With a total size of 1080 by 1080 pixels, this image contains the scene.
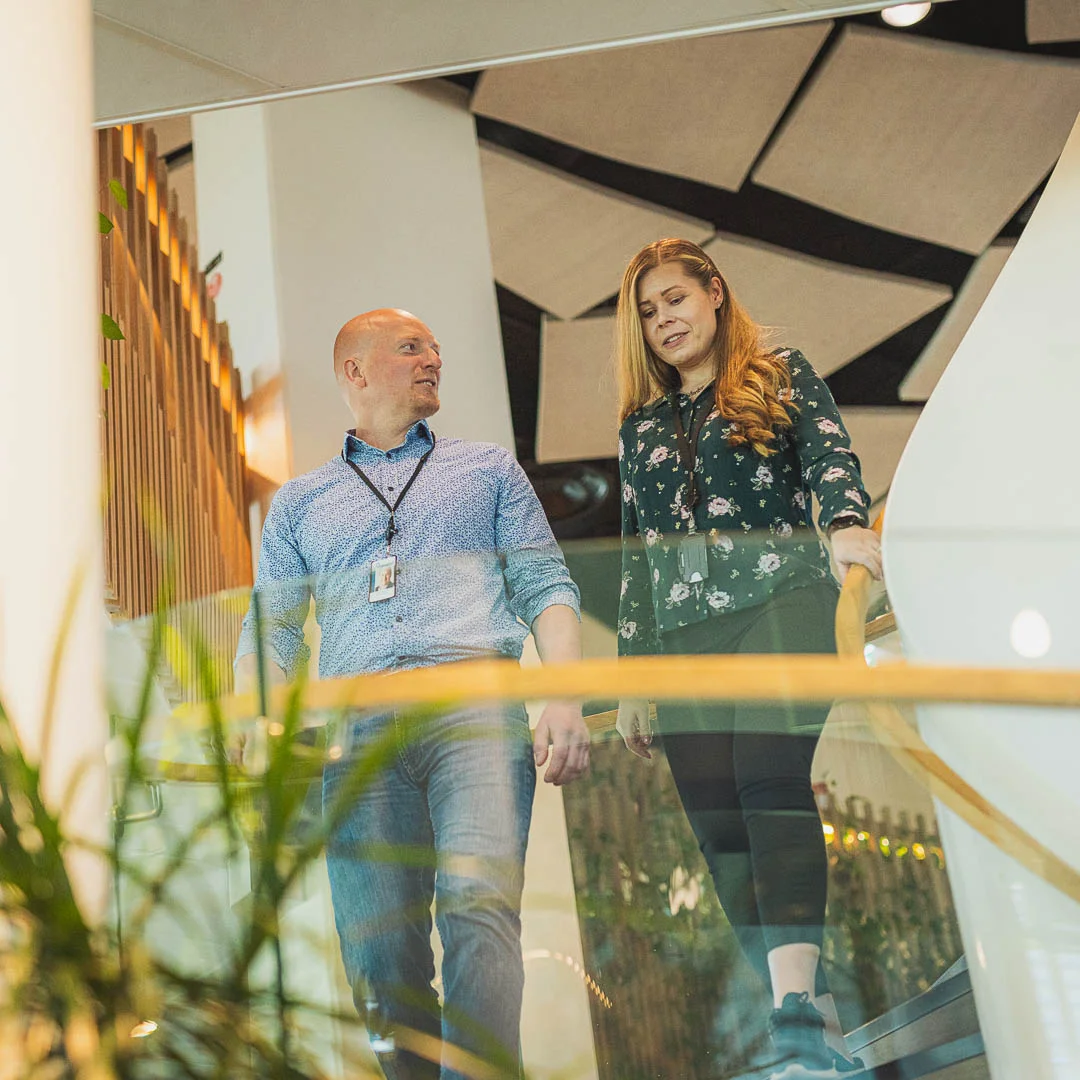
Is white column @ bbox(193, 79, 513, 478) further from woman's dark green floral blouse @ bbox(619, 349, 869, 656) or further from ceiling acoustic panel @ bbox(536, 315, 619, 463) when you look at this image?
woman's dark green floral blouse @ bbox(619, 349, 869, 656)

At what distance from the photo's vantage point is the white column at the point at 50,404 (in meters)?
1.33

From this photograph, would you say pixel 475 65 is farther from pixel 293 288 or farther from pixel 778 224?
pixel 778 224

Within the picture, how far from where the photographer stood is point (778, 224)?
6918mm

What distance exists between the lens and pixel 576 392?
24.5 feet

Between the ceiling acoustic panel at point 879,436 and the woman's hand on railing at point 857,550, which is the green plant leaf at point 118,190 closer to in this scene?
the woman's hand on railing at point 857,550

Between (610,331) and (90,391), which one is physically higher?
(610,331)

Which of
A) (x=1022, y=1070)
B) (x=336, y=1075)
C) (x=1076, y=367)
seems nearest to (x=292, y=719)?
(x=336, y=1075)

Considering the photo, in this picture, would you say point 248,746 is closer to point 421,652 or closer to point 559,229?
point 421,652

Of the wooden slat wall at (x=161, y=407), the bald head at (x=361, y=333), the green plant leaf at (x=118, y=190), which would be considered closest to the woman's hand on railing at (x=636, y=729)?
the bald head at (x=361, y=333)

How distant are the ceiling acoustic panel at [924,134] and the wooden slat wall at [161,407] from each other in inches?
122

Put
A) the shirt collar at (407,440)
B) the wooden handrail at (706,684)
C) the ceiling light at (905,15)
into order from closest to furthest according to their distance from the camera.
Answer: the wooden handrail at (706,684) → the shirt collar at (407,440) → the ceiling light at (905,15)

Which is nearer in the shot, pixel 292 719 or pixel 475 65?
pixel 292 719

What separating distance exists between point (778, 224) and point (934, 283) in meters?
0.91

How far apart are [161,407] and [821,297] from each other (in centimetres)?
416
